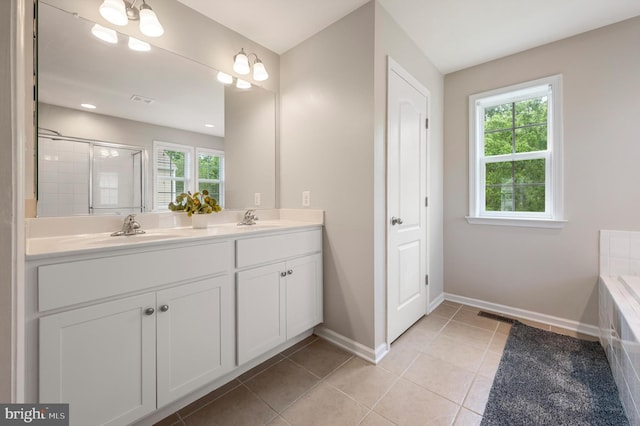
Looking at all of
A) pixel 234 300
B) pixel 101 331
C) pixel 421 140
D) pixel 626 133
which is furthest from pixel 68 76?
pixel 626 133

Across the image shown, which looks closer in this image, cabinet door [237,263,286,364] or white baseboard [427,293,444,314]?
cabinet door [237,263,286,364]

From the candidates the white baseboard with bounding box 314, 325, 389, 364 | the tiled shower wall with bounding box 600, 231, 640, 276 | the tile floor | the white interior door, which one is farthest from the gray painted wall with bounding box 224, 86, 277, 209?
the tiled shower wall with bounding box 600, 231, 640, 276

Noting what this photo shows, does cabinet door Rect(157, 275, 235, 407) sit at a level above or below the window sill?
below

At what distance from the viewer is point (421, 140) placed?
2330mm

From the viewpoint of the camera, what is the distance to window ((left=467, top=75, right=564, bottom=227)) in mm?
2236

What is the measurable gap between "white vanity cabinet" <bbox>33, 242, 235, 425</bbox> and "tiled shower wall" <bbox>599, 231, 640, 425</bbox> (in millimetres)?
1987

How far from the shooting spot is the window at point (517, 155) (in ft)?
A: 7.34

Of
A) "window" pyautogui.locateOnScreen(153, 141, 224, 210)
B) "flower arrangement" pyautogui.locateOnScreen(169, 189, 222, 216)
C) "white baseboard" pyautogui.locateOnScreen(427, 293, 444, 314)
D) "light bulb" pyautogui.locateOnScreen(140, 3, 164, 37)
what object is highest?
"light bulb" pyautogui.locateOnScreen(140, 3, 164, 37)

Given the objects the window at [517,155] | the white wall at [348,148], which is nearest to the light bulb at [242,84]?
the white wall at [348,148]

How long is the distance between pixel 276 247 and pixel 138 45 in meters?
1.50

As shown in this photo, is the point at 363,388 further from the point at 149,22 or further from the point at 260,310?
the point at 149,22

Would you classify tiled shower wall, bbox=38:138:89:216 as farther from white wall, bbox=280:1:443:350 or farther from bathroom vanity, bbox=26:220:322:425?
white wall, bbox=280:1:443:350

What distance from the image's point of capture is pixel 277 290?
1749 mm

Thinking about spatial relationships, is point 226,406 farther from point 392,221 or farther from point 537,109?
point 537,109
